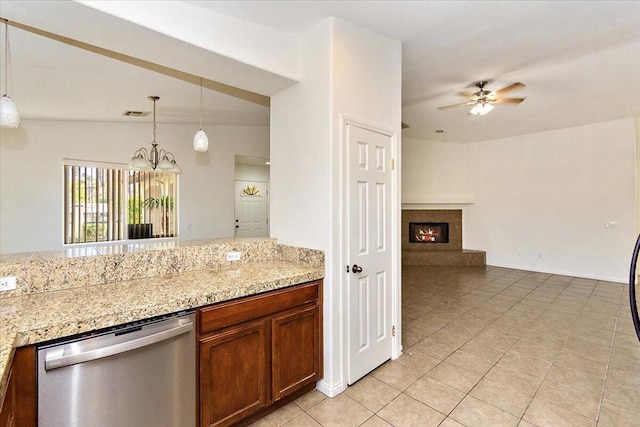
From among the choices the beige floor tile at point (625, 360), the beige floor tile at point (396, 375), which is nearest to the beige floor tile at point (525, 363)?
the beige floor tile at point (625, 360)

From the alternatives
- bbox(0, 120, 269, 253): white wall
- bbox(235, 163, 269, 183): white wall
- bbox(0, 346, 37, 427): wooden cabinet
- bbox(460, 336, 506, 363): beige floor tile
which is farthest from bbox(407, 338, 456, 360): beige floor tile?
bbox(235, 163, 269, 183): white wall

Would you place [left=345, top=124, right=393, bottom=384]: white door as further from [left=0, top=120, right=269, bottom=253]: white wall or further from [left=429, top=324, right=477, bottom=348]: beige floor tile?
[left=0, top=120, right=269, bottom=253]: white wall

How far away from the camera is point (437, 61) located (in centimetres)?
316

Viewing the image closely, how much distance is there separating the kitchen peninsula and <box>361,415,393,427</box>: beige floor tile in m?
0.48

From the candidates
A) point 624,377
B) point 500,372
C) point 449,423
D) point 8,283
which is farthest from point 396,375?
point 8,283

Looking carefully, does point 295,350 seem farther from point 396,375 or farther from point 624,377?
point 624,377

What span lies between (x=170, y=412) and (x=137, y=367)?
0.32 m

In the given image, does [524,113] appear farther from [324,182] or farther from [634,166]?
[324,182]

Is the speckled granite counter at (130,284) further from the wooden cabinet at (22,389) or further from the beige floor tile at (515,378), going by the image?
the beige floor tile at (515,378)

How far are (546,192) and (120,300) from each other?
7190 mm

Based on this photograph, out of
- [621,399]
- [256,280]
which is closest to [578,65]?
[621,399]

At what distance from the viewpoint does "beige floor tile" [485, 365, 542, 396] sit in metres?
2.32

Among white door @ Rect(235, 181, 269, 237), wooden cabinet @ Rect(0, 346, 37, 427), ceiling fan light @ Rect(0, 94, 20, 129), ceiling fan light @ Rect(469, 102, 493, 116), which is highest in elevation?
ceiling fan light @ Rect(469, 102, 493, 116)

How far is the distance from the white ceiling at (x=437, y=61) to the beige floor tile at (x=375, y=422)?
276 cm
